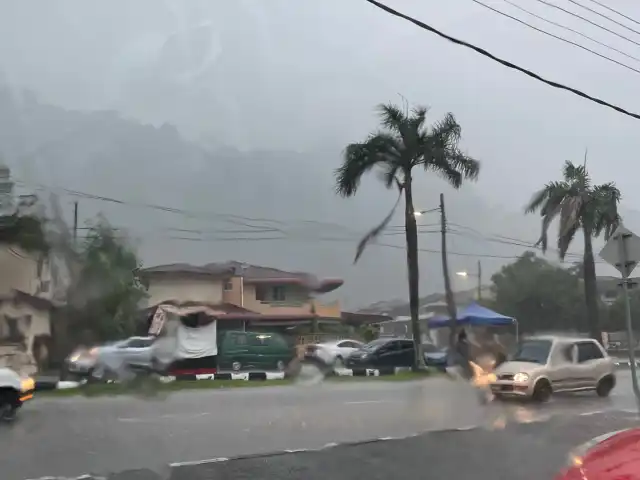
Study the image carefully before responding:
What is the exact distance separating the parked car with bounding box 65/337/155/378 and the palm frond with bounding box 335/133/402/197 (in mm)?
4406

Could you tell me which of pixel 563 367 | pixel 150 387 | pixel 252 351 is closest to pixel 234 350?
pixel 252 351

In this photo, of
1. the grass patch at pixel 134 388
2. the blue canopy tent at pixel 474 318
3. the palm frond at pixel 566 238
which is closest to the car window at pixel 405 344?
the blue canopy tent at pixel 474 318

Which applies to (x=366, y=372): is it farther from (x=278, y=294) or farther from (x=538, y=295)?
(x=538, y=295)

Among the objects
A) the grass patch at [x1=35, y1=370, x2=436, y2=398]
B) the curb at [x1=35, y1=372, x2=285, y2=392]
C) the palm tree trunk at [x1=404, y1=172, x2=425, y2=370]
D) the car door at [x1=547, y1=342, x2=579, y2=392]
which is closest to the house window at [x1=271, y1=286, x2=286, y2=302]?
the curb at [x1=35, y1=372, x2=285, y2=392]

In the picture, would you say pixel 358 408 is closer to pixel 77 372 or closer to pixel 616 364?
pixel 77 372

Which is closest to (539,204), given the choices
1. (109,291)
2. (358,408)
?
(358,408)

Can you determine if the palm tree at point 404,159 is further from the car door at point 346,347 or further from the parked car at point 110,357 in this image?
the parked car at point 110,357

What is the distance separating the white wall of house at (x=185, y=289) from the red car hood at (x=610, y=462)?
5.13 m

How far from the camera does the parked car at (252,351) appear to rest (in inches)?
342

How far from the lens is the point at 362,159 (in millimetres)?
11336

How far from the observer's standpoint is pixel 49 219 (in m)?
7.84

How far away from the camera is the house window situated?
9109mm

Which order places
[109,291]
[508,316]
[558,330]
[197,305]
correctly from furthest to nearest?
[558,330], [508,316], [197,305], [109,291]

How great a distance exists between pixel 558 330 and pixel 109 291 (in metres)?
8.68
